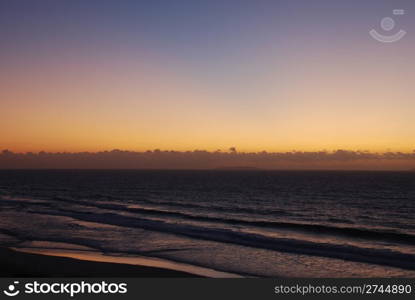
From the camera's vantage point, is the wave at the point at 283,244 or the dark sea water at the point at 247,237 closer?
the dark sea water at the point at 247,237

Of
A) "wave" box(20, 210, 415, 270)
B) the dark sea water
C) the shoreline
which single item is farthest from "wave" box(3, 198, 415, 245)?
the shoreline

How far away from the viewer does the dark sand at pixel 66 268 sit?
19.0 m

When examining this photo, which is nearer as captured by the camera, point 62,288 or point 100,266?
point 62,288

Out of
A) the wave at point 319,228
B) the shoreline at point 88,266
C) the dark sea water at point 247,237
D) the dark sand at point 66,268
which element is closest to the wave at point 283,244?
the dark sea water at point 247,237

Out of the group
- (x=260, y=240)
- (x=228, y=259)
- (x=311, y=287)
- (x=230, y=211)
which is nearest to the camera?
(x=311, y=287)

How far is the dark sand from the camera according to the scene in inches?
750

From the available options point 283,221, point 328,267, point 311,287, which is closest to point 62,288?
point 311,287

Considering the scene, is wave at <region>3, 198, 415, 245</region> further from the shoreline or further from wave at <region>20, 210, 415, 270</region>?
the shoreline

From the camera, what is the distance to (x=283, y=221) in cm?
4241

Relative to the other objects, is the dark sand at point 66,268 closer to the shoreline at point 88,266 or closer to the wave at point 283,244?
the shoreline at point 88,266

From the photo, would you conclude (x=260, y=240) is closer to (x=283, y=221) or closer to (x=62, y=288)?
(x=283, y=221)

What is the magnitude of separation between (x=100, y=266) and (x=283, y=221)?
25.5 m

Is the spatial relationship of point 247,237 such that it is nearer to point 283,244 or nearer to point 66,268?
point 283,244

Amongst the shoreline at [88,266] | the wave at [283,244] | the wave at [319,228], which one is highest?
the shoreline at [88,266]
